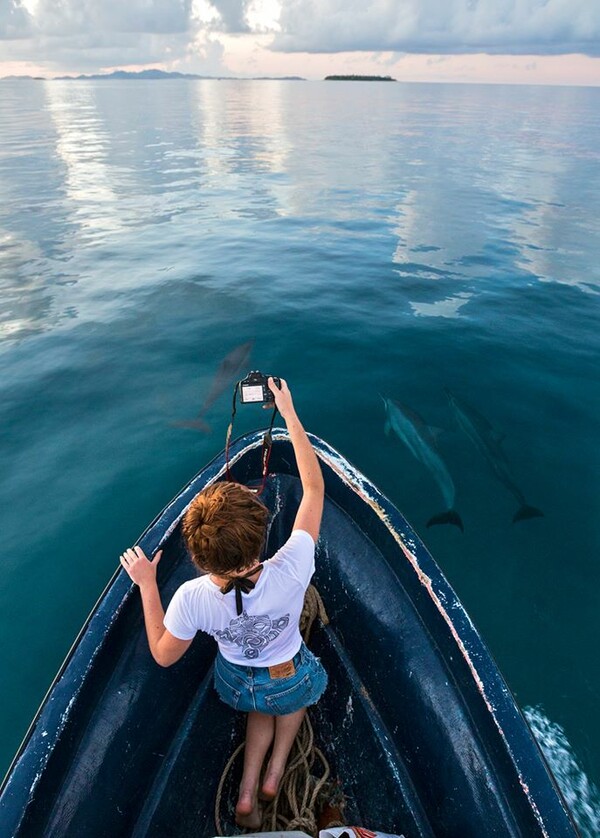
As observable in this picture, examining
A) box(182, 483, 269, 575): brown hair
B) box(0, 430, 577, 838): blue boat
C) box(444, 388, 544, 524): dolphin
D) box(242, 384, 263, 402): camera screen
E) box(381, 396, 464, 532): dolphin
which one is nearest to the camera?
box(182, 483, 269, 575): brown hair

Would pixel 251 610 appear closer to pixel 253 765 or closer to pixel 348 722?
pixel 253 765

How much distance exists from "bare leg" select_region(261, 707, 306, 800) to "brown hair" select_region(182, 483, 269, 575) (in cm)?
147

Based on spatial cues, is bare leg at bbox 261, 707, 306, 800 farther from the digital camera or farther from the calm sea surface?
the calm sea surface

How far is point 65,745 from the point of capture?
113 inches

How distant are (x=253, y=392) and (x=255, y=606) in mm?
1364

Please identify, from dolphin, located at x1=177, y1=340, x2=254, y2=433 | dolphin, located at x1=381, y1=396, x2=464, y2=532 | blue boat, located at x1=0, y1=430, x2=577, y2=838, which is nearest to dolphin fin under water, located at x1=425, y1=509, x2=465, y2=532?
dolphin, located at x1=381, y1=396, x2=464, y2=532

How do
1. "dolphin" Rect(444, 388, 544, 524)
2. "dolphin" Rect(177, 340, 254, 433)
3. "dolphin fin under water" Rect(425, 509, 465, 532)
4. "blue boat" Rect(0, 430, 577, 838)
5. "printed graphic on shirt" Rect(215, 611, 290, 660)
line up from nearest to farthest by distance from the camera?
"printed graphic on shirt" Rect(215, 611, 290, 660), "blue boat" Rect(0, 430, 577, 838), "dolphin fin under water" Rect(425, 509, 465, 532), "dolphin" Rect(444, 388, 544, 524), "dolphin" Rect(177, 340, 254, 433)

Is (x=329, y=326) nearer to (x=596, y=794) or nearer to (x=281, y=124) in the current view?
(x=596, y=794)

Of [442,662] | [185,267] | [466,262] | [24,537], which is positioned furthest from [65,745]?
[466,262]

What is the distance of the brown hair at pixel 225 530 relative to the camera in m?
2.27

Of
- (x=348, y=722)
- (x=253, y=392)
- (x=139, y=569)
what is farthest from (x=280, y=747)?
(x=253, y=392)

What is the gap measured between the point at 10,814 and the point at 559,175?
31.4m

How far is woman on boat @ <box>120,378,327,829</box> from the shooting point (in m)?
2.32

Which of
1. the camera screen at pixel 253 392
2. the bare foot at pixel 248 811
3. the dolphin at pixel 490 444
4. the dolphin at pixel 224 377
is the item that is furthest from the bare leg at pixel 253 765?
the dolphin at pixel 224 377
